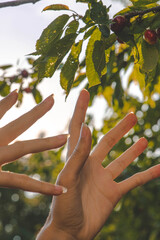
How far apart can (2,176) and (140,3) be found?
759mm

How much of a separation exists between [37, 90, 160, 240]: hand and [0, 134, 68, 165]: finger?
0.56ft

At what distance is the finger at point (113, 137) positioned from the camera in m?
1.38

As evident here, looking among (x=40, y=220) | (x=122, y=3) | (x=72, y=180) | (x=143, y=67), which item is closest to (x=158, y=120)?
(x=122, y=3)

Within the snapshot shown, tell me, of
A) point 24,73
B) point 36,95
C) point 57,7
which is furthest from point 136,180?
point 24,73

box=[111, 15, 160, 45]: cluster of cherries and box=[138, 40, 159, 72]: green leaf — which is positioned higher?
box=[111, 15, 160, 45]: cluster of cherries

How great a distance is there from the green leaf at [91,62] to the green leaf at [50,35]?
11 cm

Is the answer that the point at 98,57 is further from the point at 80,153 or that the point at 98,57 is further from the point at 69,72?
the point at 80,153

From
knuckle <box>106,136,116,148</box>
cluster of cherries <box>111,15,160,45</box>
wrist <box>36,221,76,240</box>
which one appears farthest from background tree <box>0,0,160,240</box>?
wrist <box>36,221,76,240</box>

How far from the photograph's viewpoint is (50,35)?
1.27 m

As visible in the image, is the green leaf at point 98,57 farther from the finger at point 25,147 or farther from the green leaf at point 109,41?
the finger at point 25,147

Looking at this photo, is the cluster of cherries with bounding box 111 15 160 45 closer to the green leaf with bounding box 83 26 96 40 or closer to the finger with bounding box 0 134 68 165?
the green leaf with bounding box 83 26 96 40

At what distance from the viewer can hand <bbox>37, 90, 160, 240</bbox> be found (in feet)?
4.02

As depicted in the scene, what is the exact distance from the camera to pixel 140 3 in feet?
4.33

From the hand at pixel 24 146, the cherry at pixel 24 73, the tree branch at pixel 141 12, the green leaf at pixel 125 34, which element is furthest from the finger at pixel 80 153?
the cherry at pixel 24 73
